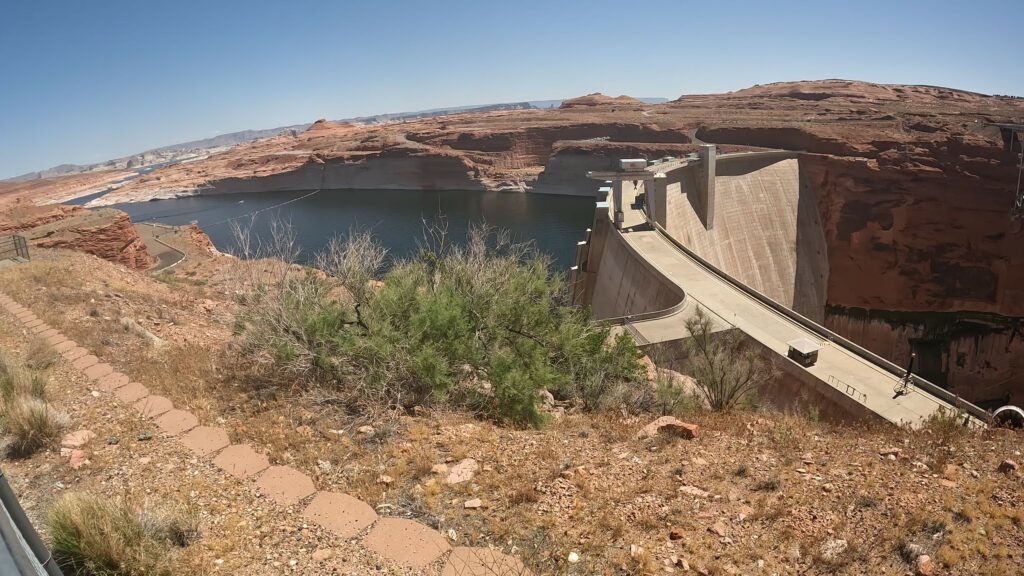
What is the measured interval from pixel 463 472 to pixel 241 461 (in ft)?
6.48

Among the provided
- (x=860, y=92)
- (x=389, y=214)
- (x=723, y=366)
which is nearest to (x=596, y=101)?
(x=860, y=92)

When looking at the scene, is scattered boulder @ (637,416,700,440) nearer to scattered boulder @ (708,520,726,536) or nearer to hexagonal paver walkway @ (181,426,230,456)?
scattered boulder @ (708,520,726,536)

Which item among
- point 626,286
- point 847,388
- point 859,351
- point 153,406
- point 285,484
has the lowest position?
point 847,388

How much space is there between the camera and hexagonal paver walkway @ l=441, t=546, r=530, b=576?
12.1 feet

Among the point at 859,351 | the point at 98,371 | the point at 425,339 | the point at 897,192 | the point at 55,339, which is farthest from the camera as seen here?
the point at 897,192

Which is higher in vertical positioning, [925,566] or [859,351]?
[925,566]

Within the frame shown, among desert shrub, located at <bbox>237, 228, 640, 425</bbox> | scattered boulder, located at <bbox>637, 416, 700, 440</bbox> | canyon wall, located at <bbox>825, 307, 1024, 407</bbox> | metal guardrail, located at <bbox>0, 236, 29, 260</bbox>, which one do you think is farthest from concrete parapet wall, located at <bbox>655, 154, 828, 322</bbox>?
metal guardrail, located at <bbox>0, 236, 29, 260</bbox>

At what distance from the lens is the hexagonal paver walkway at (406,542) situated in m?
3.77

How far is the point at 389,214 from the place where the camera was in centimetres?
5266

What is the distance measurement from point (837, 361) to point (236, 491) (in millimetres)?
13848

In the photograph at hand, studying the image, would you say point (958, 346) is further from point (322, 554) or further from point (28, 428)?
point (28, 428)

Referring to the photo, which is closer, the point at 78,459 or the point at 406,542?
the point at 406,542

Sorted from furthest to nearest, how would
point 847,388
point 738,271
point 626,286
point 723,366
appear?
1. point 738,271
2. point 626,286
3. point 847,388
4. point 723,366

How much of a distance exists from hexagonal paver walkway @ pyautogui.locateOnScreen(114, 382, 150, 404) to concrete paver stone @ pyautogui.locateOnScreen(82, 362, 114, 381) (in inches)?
22.6
